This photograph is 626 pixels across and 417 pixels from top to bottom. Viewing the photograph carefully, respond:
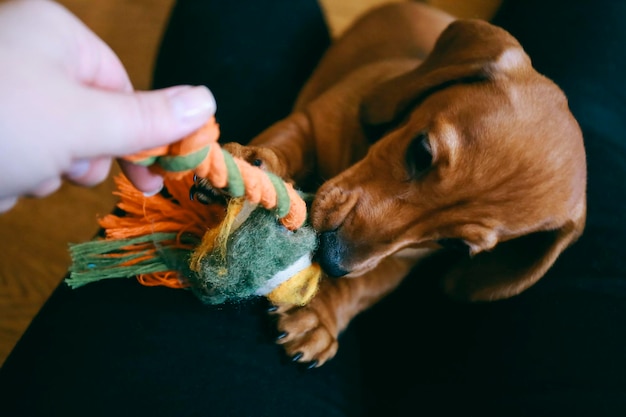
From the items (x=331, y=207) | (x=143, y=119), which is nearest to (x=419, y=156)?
(x=331, y=207)

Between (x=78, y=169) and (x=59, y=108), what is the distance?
15cm

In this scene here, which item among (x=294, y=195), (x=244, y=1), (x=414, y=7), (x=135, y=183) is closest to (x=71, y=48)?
(x=135, y=183)

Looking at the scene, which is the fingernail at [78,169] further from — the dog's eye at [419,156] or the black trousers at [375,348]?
the dog's eye at [419,156]

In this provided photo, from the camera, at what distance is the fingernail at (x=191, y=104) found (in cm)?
64

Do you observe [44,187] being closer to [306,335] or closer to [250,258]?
[250,258]

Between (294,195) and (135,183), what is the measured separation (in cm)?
30

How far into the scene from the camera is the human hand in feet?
1.77

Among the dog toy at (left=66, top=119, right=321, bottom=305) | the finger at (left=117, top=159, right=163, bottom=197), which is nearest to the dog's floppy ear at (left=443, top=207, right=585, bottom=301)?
the dog toy at (left=66, top=119, right=321, bottom=305)

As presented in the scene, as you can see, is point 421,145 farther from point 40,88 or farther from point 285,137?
point 40,88

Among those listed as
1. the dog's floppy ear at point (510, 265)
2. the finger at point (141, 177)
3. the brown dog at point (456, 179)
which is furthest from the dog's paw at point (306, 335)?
the finger at point (141, 177)

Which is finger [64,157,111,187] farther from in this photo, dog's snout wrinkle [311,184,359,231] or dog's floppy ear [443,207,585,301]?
dog's floppy ear [443,207,585,301]

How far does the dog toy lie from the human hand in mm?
70

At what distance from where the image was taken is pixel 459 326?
1.34 m

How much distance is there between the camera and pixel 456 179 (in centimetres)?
115
